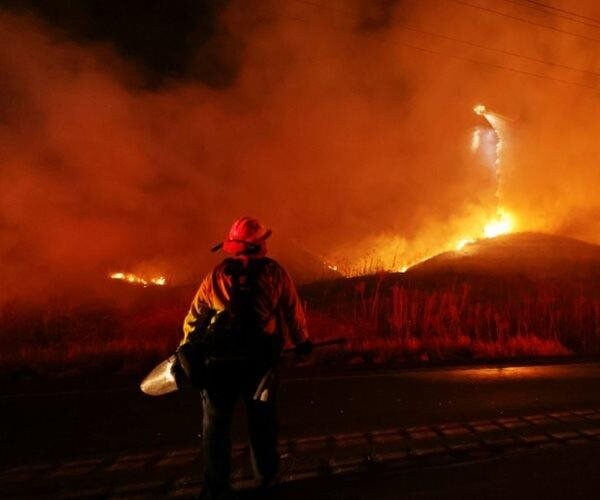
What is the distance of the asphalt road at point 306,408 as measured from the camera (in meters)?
4.90

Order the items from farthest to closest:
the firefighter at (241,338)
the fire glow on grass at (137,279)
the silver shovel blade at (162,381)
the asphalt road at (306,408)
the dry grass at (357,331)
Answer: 1. the fire glow on grass at (137,279)
2. the dry grass at (357,331)
3. the asphalt road at (306,408)
4. the silver shovel blade at (162,381)
5. the firefighter at (241,338)

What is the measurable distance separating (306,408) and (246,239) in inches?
119

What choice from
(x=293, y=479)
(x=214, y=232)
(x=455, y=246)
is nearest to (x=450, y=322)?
(x=293, y=479)

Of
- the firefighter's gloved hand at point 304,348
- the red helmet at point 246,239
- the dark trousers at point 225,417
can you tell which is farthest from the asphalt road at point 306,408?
the red helmet at point 246,239

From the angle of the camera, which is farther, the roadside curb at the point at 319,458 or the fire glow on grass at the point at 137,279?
the fire glow on grass at the point at 137,279

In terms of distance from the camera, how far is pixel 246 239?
11.6ft

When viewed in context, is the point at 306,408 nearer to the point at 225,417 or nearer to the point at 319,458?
the point at 319,458

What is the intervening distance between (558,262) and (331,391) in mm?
23859

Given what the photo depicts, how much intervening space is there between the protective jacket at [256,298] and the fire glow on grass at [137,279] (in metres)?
17.4

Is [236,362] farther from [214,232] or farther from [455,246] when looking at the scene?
[455,246]

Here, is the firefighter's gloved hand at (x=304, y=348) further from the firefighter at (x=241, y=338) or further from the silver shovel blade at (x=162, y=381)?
the silver shovel blade at (x=162, y=381)

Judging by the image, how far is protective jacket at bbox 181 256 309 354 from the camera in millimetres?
3420

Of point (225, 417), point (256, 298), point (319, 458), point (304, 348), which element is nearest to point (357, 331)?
point (319, 458)

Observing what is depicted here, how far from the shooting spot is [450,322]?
571 inches
